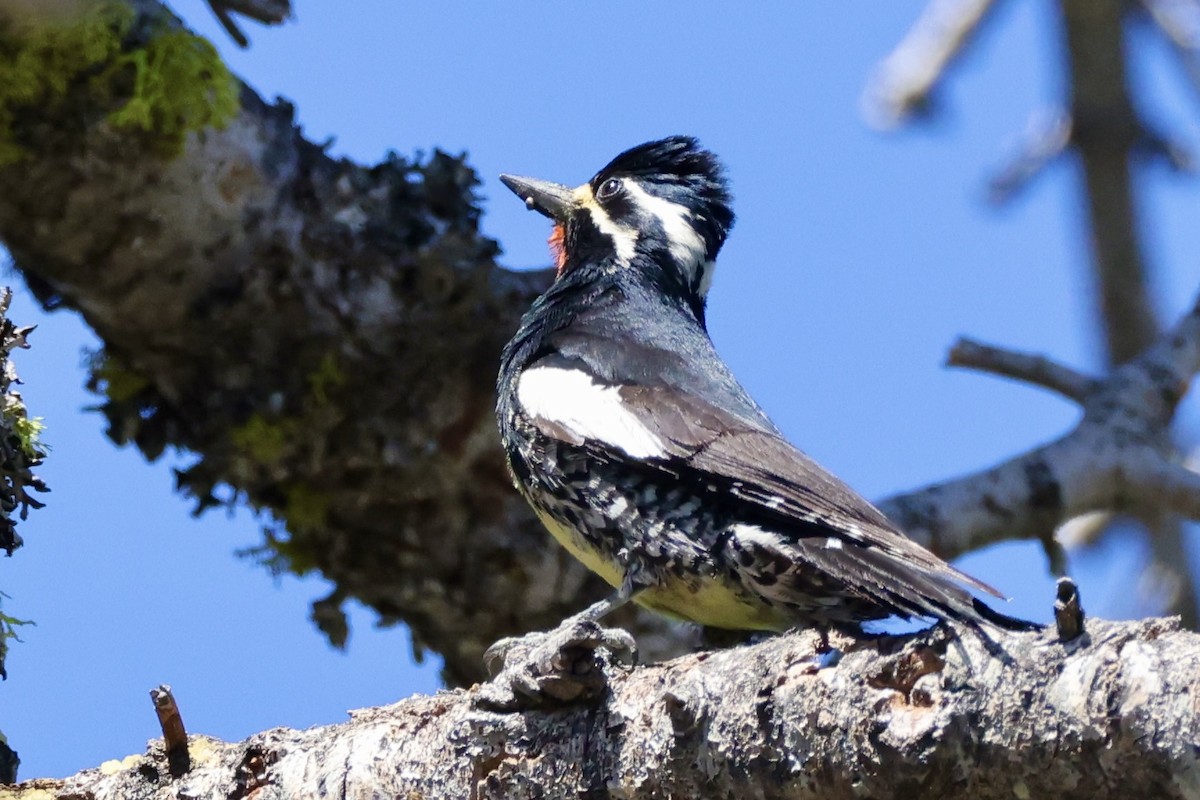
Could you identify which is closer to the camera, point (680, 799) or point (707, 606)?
point (680, 799)

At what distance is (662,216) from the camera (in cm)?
456

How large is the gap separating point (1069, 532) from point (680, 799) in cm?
380

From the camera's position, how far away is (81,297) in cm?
488

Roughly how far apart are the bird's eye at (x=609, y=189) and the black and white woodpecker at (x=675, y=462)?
52 millimetres

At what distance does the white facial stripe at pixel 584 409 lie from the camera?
3383mm

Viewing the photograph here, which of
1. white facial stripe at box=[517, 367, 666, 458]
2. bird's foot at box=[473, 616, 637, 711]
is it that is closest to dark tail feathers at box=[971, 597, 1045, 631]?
bird's foot at box=[473, 616, 637, 711]

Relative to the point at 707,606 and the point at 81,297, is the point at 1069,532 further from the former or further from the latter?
the point at 81,297

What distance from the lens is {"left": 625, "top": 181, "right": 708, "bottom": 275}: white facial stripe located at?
4535mm

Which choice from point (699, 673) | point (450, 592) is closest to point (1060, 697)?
point (699, 673)

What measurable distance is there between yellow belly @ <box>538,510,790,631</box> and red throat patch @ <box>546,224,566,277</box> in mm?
1396

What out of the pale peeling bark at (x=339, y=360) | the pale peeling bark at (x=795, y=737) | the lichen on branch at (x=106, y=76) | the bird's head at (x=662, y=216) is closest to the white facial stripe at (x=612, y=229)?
the bird's head at (x=662, y=216)

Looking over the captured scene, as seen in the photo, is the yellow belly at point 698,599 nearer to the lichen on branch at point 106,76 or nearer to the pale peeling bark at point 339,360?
the pale peeling bark at point 339,360

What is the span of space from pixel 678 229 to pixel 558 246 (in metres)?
0.46

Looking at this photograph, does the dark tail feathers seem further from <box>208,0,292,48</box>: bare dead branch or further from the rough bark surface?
<box>208,0,292,48</box>: bare dead branch
